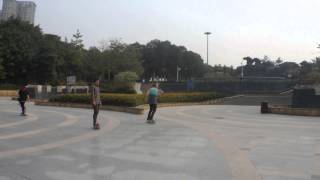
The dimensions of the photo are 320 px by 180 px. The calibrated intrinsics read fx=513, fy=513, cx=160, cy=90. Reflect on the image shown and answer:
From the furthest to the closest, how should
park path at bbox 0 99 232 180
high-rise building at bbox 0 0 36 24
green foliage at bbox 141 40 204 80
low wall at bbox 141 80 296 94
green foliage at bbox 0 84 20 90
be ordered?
1. high-rise building at bbox 0 0 36 24
2. green foliage at bbox 141 40 204 80
3. green foliage at bbox 0 84 20 90
4. low wall at bbox 141 80 296 94
5. park path at bbox 0 99 232 180

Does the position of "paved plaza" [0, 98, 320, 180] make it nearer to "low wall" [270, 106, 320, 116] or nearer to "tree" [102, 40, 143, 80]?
"low wall" [270, 106, 320, 116]

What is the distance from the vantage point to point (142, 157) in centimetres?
1073

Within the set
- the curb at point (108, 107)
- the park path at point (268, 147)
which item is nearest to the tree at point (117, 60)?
the curb at point (108, 107)

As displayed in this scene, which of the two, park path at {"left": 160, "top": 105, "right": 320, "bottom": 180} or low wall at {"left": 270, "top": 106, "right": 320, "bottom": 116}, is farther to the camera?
low wall at {"left": 270, "top": 106, "right": 320, "bottom": 116}

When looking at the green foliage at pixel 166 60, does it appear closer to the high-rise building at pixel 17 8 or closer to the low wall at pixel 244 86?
the high-rise building at pixel 17 8

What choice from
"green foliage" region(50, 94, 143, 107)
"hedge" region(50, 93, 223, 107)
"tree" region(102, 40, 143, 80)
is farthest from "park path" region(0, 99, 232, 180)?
"tree" region(102, 40, 143, 80)

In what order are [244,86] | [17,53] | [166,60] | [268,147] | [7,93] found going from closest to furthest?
[268,147] < [7,93] < [244,86] < [17,53] < [166,60]

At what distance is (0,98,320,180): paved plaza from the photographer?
29.4 feet

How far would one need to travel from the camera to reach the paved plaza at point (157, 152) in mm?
8961

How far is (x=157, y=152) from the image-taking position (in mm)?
11461

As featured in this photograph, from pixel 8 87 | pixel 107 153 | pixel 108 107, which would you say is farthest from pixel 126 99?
pixel 8 87

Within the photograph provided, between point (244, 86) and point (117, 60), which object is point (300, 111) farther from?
point (117, 60)

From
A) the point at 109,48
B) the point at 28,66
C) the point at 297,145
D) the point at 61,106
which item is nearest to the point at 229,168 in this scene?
the point at 297,145

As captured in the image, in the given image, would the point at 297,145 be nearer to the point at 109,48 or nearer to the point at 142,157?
the point at 142,157
